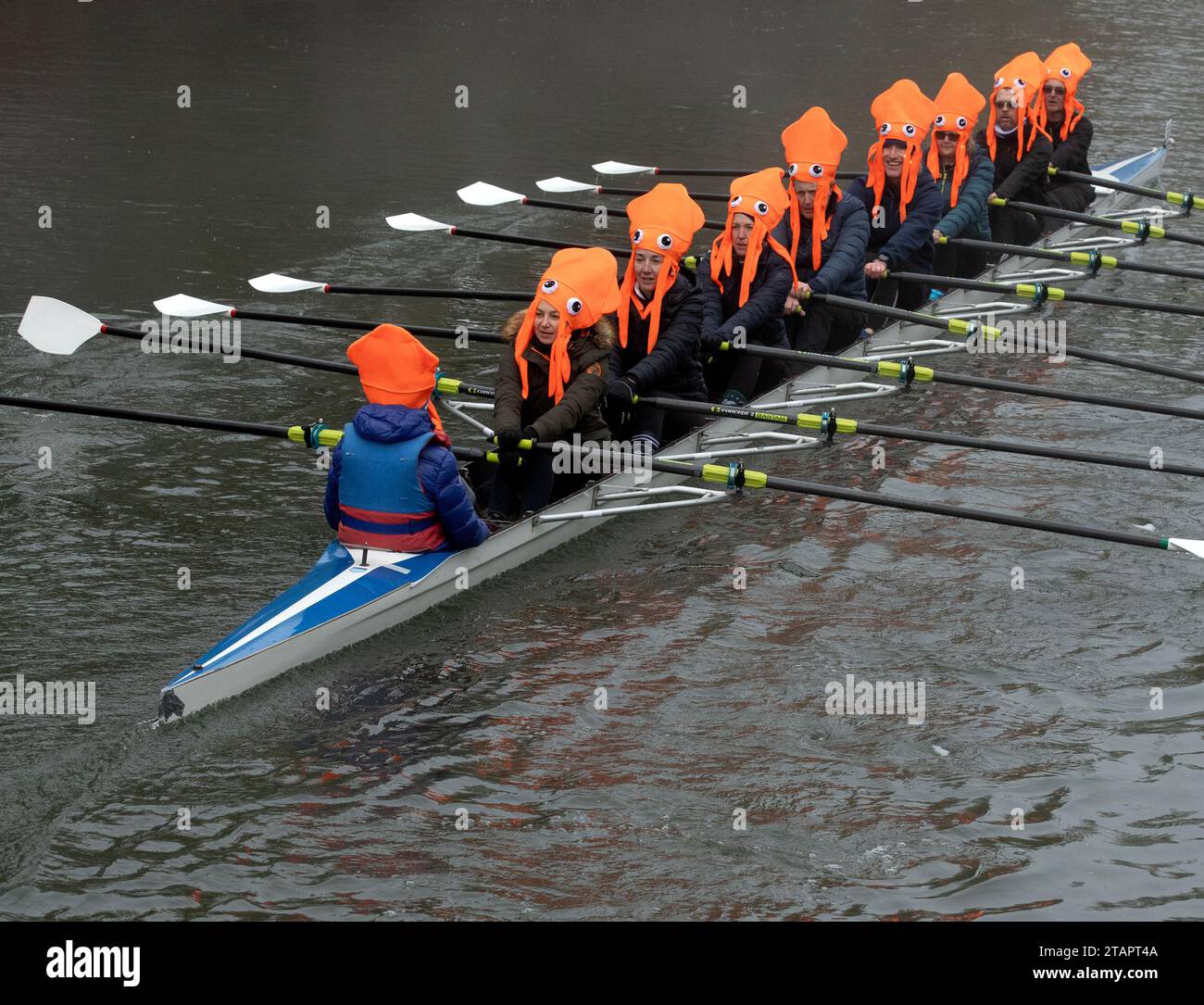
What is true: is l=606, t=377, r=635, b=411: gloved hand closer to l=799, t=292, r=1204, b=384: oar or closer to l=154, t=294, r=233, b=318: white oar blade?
l=799, t=292, r=1204, b=384: oar

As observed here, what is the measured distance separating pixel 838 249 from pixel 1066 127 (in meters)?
6.03

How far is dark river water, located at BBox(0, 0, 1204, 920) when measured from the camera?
728 centimetres

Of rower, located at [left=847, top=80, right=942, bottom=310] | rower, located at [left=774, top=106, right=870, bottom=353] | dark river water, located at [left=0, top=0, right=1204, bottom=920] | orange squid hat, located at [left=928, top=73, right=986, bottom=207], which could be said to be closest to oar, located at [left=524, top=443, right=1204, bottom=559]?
dark river water, located at [left=0, top=0, right=1204, bottom=920]

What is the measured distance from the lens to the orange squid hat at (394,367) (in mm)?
8656

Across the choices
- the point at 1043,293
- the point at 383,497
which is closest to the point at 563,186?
the point at 1043,293

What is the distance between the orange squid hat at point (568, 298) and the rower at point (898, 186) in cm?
474

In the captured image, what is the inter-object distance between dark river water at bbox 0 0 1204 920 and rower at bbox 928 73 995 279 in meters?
1.40

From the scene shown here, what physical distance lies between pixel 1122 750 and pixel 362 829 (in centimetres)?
431

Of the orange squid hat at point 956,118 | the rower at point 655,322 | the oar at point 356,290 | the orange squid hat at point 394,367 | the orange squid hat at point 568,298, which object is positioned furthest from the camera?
the orange squid hat at point 956,118

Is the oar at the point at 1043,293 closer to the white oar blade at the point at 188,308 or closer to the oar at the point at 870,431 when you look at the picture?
the oar at the point at 870,431

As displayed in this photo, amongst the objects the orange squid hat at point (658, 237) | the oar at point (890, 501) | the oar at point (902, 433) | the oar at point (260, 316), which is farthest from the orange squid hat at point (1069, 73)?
the oar at point (890, 501)

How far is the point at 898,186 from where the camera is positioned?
561 inches

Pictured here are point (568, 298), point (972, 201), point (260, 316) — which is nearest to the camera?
point (568, 298)

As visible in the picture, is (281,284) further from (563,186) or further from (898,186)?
(898,186)
